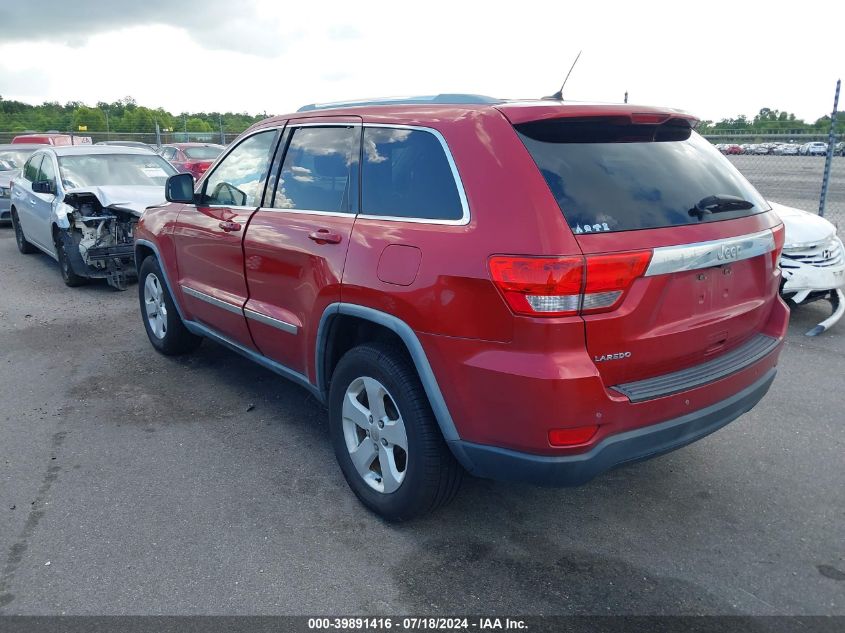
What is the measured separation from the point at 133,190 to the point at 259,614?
7.14 meters

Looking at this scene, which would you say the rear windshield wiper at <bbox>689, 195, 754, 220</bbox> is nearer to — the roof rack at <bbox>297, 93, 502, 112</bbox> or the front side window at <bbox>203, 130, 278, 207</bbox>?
the roof rack at <bbox>297, 93, 502, 112</bbox>

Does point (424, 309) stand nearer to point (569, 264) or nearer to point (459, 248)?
point (459, 248)

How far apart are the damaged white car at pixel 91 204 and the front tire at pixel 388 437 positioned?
5526mm

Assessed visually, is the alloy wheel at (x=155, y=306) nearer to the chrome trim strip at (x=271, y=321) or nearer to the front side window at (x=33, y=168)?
the chrome trim strip at (x=271, y=321)

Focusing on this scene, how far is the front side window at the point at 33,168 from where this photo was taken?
A: 9.79 meters

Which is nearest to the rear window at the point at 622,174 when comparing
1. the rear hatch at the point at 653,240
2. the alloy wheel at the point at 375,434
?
the rear hatch at the point at 653,240

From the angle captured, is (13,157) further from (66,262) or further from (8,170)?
(66,262)

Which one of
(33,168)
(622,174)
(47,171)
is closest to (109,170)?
(47,171)

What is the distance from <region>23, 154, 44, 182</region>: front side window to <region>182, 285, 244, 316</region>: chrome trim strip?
6.13m

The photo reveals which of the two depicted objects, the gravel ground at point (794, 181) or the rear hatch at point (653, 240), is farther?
the gravel ground at point (794, 181)

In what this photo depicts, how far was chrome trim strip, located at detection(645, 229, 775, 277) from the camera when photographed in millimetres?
2729

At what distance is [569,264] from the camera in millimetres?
2564

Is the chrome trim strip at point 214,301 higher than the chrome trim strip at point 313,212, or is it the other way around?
the chrome trim strip at point 313,212

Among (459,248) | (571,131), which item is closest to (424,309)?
(459,248)
